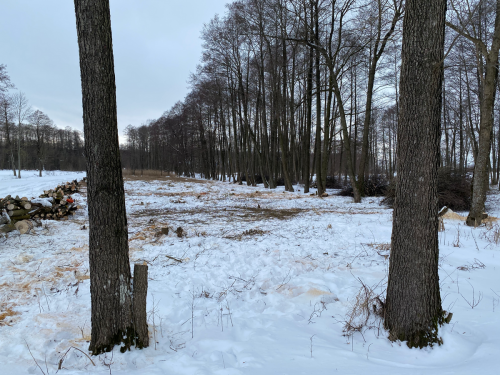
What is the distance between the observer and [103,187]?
8.14 ft

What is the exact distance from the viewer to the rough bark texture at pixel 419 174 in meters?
2.53

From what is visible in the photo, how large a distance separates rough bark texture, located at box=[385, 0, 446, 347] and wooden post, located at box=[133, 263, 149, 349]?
2.44m

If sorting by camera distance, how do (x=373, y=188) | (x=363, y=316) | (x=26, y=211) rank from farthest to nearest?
(x=373, y=188) < (x=26, y=211) < (x=363, y=316)

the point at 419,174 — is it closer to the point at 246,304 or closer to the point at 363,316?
the point at 363,316

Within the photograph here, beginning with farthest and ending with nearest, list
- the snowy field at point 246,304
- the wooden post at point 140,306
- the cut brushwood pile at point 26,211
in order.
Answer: the cut brushwood pile at point 26,211
the wooden post at point 140,306
the snowy field at point 246,304

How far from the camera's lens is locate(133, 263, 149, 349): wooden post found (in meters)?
2.64

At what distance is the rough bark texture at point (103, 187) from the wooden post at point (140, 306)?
2.1 inches

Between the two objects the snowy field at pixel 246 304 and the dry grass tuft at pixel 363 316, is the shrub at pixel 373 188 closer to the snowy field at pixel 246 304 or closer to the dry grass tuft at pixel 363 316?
the snowy field at pixel 246 304

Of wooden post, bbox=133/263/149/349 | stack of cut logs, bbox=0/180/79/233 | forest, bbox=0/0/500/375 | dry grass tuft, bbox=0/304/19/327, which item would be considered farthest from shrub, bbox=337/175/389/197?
dry grass tuft, bbox=0/304/19/327

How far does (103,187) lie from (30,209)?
658cm

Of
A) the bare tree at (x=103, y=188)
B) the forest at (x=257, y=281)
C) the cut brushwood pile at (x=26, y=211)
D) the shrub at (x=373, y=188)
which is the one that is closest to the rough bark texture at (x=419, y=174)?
the forest at (x=257, y=281)

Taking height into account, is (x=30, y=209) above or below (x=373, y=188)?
above

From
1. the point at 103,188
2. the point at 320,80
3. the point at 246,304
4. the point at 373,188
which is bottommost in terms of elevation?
the point at 246,304

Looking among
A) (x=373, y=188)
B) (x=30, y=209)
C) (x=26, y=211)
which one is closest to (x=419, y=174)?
(x=26, y=211)
